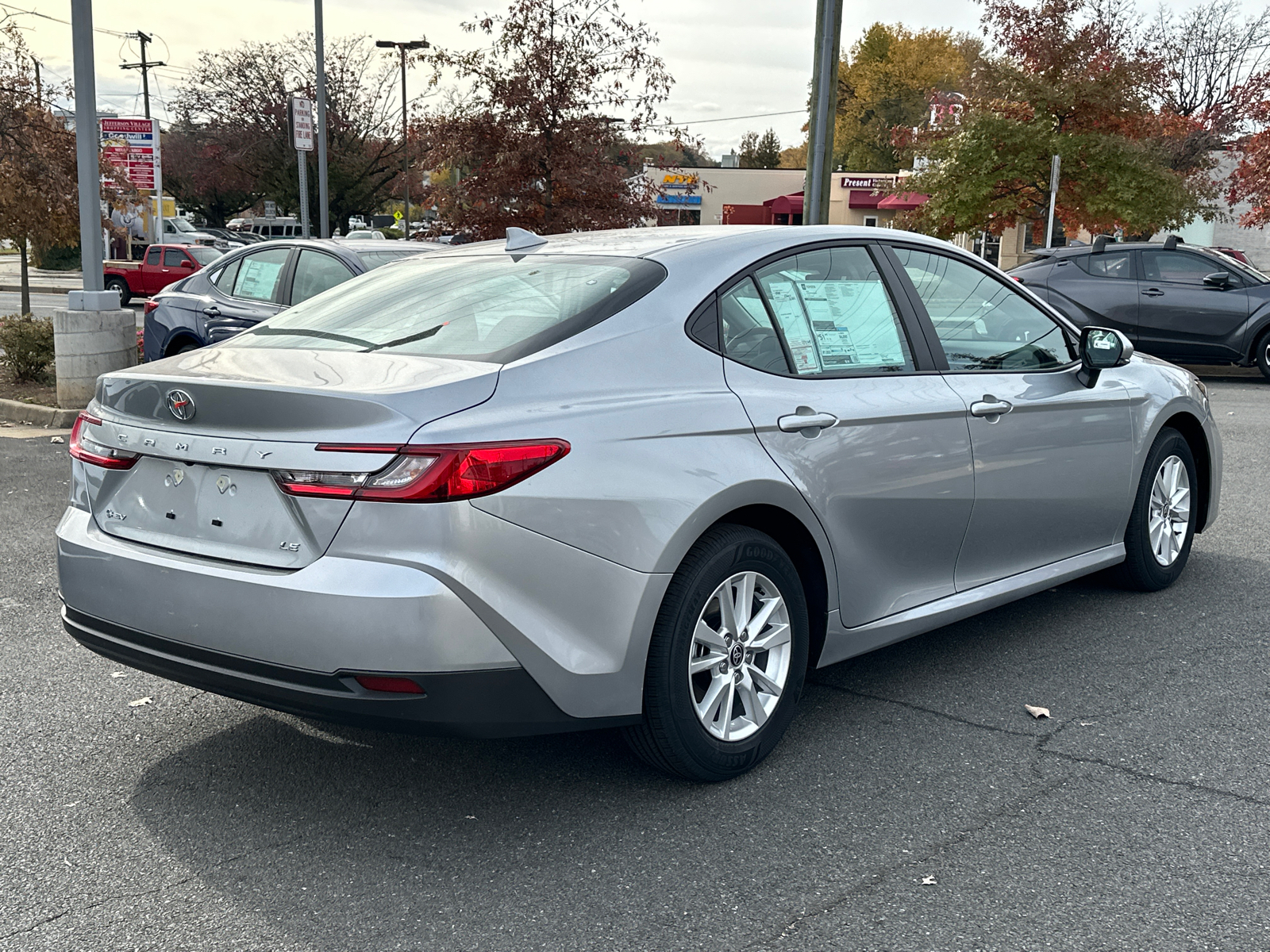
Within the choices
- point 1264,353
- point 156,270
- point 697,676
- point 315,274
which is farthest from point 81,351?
point 156,270

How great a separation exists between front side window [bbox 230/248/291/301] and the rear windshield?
601 cm

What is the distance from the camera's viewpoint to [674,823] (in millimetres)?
3416

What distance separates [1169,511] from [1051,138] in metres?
21.9

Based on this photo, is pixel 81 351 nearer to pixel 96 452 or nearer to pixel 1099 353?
pixel 96 452

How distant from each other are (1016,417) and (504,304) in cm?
202

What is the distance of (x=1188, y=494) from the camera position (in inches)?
235

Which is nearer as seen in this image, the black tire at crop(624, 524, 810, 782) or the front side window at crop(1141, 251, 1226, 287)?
the black tire at crop(624, 524, 810, 782)

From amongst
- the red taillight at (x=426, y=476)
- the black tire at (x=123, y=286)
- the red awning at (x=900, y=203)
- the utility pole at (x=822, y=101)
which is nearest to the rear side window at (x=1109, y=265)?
the utility pole at (x=822, y=101)

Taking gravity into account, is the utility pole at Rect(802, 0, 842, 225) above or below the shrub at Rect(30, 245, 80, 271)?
above

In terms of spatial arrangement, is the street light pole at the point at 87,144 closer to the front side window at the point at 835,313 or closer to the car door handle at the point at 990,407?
the front side window at the point at 835,313

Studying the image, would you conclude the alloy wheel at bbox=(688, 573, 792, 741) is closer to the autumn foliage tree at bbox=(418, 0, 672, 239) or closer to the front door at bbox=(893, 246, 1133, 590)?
the front door at bbox=(893, 246, 1133, 590)

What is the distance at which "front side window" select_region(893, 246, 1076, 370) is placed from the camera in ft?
14.9

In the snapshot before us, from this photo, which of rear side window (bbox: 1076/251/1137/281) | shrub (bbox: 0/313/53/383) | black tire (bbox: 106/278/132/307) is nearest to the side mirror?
shrub (bbox: 0/313/53/383)

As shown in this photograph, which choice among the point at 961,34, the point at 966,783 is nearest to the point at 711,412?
the point at 966,783
